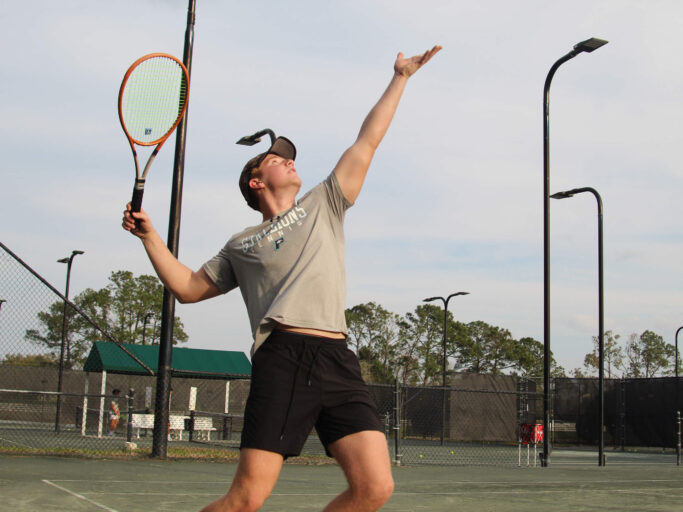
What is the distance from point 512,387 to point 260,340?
28.8m

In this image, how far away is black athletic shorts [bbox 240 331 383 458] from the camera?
306cm

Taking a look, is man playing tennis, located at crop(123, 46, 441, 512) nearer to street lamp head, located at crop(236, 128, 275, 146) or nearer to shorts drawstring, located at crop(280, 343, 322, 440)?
shorts drawstring, located at crop(280, 343, 322, 440)

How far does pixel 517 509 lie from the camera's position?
6.94 m

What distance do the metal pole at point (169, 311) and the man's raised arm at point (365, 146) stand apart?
8008 millimetres

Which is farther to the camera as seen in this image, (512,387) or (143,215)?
(512,387)

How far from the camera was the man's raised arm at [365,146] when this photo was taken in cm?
340

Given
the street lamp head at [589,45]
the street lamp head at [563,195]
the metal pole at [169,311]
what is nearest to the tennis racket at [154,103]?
the metal pole at [169,311]

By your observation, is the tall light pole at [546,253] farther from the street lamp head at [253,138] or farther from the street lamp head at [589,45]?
the street lamp head at [253,138]

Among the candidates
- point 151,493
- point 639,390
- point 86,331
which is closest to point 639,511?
point 151,493

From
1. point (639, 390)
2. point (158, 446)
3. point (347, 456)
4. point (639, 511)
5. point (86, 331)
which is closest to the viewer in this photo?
point (347, 456)

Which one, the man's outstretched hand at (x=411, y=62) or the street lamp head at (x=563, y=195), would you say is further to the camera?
the street lamp head at (x=563, y=195)

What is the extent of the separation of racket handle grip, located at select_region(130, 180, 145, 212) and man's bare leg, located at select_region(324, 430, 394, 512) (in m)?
1.29

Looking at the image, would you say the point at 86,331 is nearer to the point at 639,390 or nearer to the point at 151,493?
the point at 639,390

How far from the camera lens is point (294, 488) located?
27.1ft
